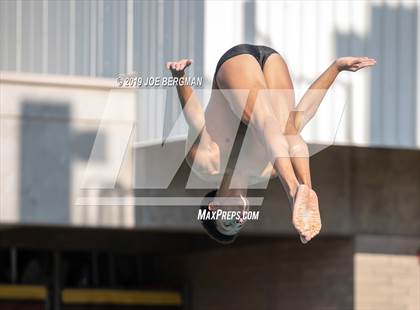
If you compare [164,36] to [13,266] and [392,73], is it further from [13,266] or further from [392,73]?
[13,266]

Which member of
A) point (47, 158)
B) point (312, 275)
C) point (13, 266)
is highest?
point (47, 158)

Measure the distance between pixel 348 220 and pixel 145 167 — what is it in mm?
3171

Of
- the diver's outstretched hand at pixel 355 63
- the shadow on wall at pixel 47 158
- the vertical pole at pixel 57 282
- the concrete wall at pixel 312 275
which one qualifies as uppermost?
the diver's outstretched hand at pixel 355 63

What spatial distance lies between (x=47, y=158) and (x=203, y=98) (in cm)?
463

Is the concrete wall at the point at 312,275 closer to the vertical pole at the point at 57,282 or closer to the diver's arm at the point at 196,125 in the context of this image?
the vertical pole at the point at 57,282

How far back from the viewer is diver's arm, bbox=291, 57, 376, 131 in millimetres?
9438

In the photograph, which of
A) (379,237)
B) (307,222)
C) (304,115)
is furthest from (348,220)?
(307,222)

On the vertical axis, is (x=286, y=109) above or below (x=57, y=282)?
above

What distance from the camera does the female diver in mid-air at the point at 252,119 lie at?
29.1 feet

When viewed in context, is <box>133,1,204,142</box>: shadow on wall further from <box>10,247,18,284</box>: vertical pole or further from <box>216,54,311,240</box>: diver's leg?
<box>10,247,18,284</box>: vertical pole

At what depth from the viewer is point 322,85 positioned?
9.71 metres

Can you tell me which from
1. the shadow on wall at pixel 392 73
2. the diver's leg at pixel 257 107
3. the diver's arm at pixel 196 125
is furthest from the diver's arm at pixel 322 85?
the shadow on wall at pixel 392 73

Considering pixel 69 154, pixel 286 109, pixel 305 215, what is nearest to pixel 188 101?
pixel 286 109

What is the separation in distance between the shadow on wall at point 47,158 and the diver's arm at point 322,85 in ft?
21.1
